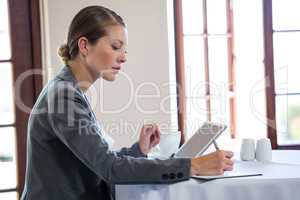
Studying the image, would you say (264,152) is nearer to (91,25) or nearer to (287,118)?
(91,25)

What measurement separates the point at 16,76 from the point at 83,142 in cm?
146

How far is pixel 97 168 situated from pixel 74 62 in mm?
378

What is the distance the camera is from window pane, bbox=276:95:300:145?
2.61 m

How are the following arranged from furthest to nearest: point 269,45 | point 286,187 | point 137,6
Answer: point 269,45, point 137,6, point 286,187

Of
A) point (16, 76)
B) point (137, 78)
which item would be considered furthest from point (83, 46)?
point (16, 76)

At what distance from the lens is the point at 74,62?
1.23 meters

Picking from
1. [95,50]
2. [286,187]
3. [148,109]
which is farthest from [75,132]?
[148,109]

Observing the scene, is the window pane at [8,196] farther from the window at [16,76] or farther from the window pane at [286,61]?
the window pane at [286,61]

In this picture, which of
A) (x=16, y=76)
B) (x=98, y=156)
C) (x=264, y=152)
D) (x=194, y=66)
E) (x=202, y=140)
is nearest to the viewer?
(x=98, y=156)

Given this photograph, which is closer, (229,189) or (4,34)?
(229,189)

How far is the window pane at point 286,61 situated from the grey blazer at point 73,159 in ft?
5.65

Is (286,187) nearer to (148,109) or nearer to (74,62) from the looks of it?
(74,62)

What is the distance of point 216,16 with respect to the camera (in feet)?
Result: 8.66

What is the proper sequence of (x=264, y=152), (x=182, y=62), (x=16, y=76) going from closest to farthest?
(x=264, y=152) < (x=16, y=76) < (x=182, y=62)
